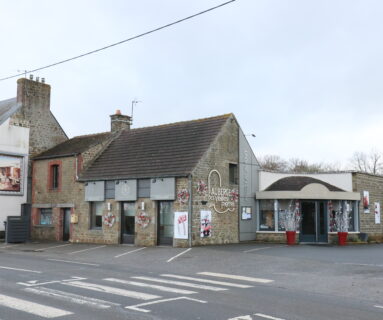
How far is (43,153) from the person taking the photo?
3075 centimetres

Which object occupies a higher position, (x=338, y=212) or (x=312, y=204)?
(x=312, y=204)

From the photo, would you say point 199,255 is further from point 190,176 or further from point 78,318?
point 78,318

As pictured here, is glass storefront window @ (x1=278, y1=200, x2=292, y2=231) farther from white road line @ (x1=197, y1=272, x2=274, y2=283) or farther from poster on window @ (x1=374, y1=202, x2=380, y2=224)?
white road line @ (x1=197, y1=272, x2=274, y2=283)

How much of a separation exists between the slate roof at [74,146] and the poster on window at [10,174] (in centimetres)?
125

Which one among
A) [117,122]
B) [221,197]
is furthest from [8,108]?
[221,197]

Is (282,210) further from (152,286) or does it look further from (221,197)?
(152,286)

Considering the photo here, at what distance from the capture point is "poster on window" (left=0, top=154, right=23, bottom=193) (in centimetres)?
2873

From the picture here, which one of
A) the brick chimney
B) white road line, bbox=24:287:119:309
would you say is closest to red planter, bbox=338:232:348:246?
the brick chimney

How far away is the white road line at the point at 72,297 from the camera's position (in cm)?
880

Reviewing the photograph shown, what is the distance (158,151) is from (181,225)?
4.80 m

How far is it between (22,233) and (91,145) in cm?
638

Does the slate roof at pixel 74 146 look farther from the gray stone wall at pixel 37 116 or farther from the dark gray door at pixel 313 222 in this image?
the dark gray door at pixel 313 222

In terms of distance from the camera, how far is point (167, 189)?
22.7 m

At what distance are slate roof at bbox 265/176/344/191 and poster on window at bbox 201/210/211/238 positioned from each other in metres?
5.36
